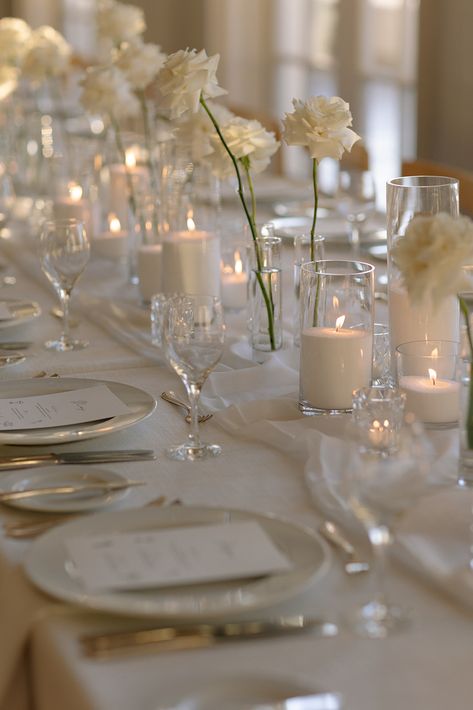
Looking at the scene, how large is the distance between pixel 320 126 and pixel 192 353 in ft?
1.28

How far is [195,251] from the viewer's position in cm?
205

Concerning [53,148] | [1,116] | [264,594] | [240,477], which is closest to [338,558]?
[264,594]

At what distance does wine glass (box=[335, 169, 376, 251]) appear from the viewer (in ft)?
8.04

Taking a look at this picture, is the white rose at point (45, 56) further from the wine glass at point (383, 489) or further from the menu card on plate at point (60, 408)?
the wine glass at point (383, 489)

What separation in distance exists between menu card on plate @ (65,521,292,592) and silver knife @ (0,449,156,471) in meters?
0.28

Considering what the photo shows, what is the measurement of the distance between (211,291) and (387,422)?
81 centimetres

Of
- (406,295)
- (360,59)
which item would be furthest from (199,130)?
(360,59)

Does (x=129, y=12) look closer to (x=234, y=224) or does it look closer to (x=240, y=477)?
(x=234, y=224)

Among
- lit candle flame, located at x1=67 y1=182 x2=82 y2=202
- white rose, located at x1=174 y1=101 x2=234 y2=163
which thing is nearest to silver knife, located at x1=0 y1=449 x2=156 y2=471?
white rose, located at x1=174 y1=101 x2=234 y2=163

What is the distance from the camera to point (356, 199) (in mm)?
2508

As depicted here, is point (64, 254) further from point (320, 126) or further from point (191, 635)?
point (191, 635)

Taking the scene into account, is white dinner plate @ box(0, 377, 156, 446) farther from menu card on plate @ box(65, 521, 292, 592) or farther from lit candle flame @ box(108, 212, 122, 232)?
lit candle flame @ box(108, 212, 122, 232)

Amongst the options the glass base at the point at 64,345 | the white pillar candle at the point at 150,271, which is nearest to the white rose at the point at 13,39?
the white pillar candle at the point at 150,271

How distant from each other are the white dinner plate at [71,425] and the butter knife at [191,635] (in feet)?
1.63
